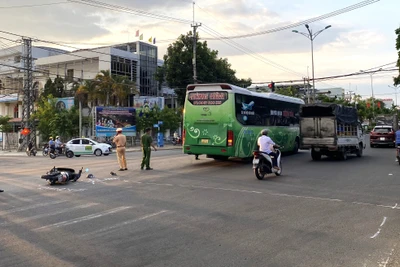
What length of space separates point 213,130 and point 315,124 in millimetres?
5860

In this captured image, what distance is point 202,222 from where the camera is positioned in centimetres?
706

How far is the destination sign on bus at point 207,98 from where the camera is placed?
16250 mm

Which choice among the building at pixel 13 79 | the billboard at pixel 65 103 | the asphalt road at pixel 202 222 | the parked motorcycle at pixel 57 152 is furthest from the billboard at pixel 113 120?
the asphalt road at pixel 202 222

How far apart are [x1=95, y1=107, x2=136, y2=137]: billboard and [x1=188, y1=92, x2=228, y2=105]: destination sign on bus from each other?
25197 millimetres

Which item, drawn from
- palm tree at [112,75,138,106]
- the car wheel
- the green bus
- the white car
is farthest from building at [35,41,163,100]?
the green bus

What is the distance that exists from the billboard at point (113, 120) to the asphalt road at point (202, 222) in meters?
28.5

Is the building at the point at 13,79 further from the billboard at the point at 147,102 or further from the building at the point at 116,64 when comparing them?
the billboard at the point at 147,102

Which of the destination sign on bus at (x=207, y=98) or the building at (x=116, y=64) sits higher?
the building at (x=116, y=64)

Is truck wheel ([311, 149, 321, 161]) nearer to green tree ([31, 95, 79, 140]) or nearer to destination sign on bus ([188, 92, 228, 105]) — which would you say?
destination sign on bus ([188, 92, 228, 105])

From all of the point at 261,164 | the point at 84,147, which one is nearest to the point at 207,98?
the point at 261,164

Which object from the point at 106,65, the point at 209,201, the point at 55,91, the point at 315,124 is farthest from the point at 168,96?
the point at 209,201

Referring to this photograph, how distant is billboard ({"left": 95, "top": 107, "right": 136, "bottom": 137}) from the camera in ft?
133

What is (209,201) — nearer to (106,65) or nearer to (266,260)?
(266,260)

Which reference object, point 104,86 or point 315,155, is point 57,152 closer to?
point 104,86
